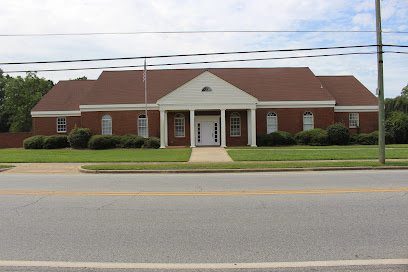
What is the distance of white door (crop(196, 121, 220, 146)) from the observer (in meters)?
29.8

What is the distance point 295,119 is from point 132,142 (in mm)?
14708

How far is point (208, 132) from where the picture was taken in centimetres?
2983

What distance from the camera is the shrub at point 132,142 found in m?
27.3

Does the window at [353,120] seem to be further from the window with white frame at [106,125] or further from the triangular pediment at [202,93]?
the window with white frame at [106,125]

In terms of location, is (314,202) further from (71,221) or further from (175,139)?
(175,139)

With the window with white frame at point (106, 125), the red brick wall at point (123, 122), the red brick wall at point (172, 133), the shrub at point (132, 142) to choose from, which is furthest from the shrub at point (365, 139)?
the window with white frame at point (106, 125)

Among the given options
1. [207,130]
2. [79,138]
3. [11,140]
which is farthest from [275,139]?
[11,140]

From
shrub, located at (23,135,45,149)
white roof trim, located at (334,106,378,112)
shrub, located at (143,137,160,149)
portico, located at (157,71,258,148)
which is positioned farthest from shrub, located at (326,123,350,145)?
shrub, located at (23,135,45,149)

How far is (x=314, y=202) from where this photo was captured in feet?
23.6

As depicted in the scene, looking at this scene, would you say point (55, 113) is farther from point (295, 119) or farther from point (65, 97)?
point (295, 119)

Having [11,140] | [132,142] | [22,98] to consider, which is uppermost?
[22,98]

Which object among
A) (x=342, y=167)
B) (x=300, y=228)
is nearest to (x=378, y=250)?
(x=300, y=228)

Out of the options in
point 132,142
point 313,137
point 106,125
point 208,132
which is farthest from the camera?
point 106,125

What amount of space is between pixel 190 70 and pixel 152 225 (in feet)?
100
